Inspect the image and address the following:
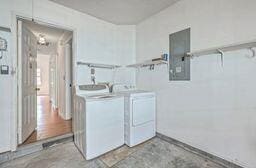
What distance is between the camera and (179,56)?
240cm

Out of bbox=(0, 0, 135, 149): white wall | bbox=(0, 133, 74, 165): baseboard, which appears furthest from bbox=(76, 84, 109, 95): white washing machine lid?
bbox=(0, 133, 74, 165): baseboard

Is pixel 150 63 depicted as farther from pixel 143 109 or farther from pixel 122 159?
pixel 122 159

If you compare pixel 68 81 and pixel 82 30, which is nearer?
pixel 82 30

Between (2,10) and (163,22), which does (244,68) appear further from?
(2,10)

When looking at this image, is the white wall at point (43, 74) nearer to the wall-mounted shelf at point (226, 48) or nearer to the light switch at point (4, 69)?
the light switch at point (4, 69)

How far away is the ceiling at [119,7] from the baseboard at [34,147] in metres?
2.45

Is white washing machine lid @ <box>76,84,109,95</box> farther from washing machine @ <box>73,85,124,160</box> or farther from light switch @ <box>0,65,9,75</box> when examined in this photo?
light switch @ <box>0,65,9,75</box>

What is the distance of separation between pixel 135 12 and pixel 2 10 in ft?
7.08

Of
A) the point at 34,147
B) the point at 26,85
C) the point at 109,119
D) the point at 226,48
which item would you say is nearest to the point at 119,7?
the point at 226,48

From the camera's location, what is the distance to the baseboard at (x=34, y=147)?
6.33 ft

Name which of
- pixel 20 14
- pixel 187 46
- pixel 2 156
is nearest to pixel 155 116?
pixel 187 46

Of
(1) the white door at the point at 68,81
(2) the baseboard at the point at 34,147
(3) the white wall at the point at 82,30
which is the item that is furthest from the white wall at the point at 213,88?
(1) the white door at the point at 68,81

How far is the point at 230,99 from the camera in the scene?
177 centimetres

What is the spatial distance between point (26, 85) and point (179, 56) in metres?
2.85
